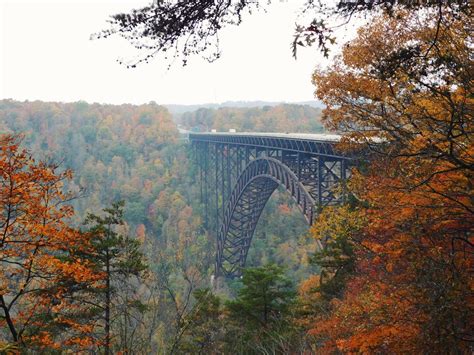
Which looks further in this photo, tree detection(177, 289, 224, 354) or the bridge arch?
the bridge arch

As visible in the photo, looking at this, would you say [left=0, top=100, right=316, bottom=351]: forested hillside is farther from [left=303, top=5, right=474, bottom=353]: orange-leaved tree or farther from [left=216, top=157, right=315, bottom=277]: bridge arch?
[left=303, top=5, right=474, bottom=353]: orange-leaved tree

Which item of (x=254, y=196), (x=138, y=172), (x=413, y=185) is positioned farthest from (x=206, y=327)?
(x=138, y=172)

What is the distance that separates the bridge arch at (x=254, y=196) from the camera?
20078 mm

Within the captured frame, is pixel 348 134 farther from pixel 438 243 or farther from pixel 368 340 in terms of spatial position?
pixel 368 340

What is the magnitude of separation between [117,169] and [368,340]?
247 ft

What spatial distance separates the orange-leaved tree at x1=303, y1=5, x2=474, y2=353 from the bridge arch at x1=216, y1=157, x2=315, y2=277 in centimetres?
906

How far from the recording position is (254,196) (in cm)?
3381

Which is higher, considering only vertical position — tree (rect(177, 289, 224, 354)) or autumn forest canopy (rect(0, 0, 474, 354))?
autumn forest canopy (rect(0, 0, 474, 354))

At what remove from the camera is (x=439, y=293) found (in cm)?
409

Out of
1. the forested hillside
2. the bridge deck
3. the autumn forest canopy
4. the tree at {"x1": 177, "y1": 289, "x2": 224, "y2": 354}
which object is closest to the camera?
the autumn forest canopy

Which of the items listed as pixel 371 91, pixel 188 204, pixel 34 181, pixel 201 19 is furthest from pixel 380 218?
pixel 188 204

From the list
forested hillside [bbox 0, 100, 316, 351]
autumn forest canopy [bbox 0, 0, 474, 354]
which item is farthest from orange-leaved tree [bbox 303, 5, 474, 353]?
forested hillside [bbox 0, 100, 316, 351]

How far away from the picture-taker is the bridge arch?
20078 mm

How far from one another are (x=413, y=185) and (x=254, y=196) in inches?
1089
